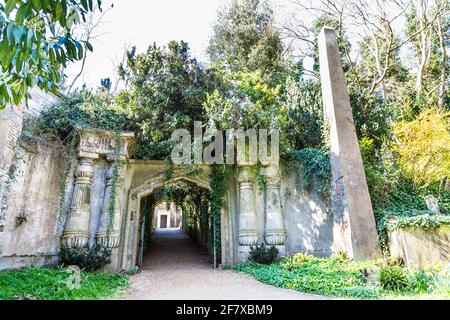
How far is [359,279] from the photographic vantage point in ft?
17.7

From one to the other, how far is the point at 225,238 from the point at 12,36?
25.0ft

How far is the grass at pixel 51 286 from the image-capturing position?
428 centimetres

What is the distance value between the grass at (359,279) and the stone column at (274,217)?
1025mm

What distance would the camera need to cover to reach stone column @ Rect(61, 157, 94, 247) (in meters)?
6.96

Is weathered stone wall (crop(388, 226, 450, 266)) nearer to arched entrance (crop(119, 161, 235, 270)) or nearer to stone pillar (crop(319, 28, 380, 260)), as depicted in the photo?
stone pillar (crop(319, 28, 380, 260))

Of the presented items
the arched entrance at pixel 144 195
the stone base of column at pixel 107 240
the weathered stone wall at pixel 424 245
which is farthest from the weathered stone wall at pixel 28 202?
the weathered stone wall at pixel 424 245

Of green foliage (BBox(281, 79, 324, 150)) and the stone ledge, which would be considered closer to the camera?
the stone ledge

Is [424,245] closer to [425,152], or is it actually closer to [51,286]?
[425,152]

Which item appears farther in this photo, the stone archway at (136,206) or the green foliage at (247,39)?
the green foliage at (247,39)

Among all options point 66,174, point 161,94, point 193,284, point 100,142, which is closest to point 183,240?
point 100,142

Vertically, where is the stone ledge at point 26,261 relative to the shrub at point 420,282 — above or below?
above

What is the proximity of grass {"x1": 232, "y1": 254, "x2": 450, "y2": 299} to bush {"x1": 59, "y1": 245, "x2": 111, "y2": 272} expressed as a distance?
148 inches

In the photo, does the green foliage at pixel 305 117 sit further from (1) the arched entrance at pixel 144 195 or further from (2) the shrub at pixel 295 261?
(2) the shrub at pixel 295 261
